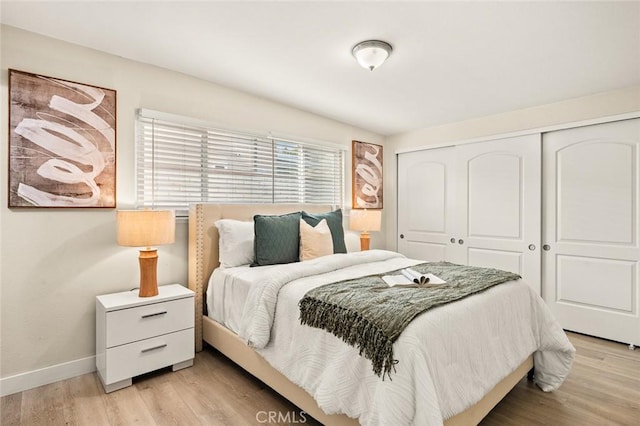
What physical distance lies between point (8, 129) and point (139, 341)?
1.57 meters

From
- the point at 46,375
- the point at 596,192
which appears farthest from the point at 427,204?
Answer: the point at 46,375

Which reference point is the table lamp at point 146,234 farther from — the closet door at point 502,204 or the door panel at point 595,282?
the door panel at point 595,282

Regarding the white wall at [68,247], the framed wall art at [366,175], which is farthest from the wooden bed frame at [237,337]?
the framed wall art at [366,175]

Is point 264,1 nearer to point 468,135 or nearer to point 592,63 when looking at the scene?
point 592,63

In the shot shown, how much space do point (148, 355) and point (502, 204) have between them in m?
3.69

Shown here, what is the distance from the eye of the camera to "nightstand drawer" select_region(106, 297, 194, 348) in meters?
2.11

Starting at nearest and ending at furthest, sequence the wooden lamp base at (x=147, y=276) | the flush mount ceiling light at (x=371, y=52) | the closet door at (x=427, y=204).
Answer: the flush mount ceiling light at (x=371, y=52) < the wooden lamp base at (x=147, y=276) < the closet door at (x=427, y=204)

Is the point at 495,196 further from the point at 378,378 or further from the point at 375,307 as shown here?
the point at 378,378

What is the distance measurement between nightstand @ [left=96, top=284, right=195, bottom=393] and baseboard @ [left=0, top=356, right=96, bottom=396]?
106 mm

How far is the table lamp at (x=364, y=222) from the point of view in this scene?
4.05 m

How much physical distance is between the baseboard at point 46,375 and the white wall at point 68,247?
0.8 inches

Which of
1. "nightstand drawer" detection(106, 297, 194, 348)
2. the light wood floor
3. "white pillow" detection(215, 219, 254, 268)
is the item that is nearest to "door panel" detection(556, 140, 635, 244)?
the light wood floor

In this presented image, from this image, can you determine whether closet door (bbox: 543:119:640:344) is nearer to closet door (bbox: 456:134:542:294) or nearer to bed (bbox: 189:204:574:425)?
closet door (bbox: 456:134:542:294)

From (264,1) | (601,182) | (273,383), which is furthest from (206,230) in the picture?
(601,182)
